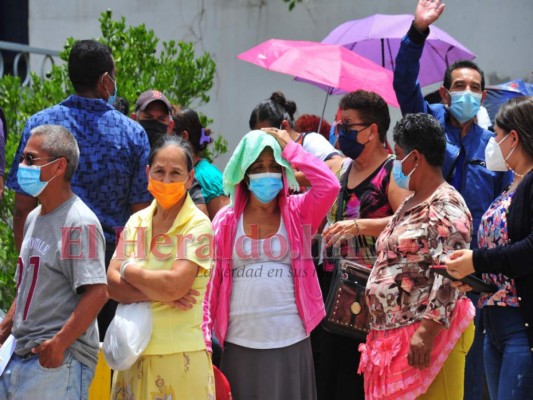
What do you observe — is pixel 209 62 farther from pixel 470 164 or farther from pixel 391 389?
pixel 391 389

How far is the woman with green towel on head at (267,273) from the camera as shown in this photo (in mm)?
5207

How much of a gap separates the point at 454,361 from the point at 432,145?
3.73 ft

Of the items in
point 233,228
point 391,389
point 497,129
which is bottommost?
point 391,389

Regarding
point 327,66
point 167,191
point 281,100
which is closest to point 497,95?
point 327,66

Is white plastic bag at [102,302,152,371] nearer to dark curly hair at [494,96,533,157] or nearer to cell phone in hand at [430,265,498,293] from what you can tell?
cell phone in hand at [430,265,498,293]

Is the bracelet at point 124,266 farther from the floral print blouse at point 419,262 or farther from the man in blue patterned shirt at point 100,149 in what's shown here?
the floral print blouse at point 419,262

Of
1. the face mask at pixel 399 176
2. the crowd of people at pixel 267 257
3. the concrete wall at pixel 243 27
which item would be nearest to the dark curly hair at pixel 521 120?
the crowd of people at pixel 267 257

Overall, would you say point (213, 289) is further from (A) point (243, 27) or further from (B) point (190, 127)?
(A) point (243, 27)

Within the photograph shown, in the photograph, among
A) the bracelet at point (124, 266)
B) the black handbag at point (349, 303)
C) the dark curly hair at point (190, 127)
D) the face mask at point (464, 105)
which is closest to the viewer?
the bracelet at point (124, 266)

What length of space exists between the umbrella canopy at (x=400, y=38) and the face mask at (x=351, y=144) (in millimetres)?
2529

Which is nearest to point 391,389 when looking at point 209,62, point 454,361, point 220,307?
point 454,361

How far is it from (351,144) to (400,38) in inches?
113

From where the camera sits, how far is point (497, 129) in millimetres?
4891

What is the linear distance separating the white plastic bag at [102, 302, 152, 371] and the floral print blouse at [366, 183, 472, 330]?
3.94ft
